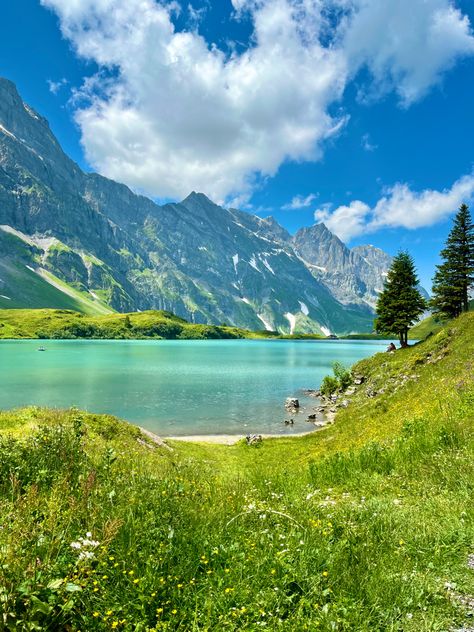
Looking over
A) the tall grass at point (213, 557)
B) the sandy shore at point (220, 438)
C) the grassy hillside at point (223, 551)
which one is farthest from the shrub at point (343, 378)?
the tall grass at point (213, 557)

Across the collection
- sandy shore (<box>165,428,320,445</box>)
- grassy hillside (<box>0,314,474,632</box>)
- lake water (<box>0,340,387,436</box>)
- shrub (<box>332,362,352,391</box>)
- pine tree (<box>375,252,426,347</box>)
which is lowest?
lake water (<box>0,340,387,436</box>)

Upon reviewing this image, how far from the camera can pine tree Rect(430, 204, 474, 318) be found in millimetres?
59125

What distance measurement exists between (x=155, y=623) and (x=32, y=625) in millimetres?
1619

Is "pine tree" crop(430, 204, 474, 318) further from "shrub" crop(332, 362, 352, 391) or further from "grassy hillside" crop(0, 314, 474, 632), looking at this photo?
"grassy hillside" crop(0, 314, 474, 632)

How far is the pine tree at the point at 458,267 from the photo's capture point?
5912 cm

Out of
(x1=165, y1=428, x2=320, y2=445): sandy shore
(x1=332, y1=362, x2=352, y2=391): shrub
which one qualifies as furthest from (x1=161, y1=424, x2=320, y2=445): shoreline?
(x1=332, y1=362, x2=352, y2=391): shrub

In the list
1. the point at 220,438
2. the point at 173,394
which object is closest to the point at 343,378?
the point at 220,438

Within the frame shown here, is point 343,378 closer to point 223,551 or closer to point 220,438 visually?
point 220,438

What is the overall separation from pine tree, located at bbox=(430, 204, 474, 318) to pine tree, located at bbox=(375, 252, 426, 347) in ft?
21.0

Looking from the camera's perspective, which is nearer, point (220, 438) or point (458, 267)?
point (220, 438)

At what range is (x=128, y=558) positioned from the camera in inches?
213

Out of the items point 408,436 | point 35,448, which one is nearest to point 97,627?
point 35,448

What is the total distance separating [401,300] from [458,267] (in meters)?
11.6

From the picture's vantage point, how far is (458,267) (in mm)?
60125
